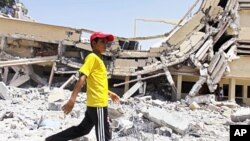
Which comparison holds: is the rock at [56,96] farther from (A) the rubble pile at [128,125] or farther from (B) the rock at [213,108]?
(B) the rock at [213,108]

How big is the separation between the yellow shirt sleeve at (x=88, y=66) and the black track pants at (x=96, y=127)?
425mm

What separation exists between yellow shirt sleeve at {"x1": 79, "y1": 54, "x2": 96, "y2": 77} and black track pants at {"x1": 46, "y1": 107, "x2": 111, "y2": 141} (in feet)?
1.39

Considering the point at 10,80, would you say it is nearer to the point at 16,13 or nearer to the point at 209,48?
the point at 16,13

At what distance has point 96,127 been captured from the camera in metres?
4.03

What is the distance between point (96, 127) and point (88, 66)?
676 millimetres

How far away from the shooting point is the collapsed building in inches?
541

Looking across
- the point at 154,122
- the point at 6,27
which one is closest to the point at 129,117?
the point at 154,122

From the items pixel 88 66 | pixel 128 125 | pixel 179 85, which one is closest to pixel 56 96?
pixel 179 85

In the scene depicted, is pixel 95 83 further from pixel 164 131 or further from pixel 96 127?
pixel 164 131

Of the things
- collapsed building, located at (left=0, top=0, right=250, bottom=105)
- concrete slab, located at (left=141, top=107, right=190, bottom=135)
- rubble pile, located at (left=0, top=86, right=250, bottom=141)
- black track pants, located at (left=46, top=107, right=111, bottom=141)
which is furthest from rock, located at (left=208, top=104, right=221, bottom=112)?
black track pants, located at (left=46, top=107, right=111, bottom=141)

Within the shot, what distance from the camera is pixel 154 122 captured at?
7.24 meters

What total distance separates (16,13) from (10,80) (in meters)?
5.14

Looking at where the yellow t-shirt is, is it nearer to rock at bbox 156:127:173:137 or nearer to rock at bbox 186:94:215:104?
rock at bbox 156:127:173:137

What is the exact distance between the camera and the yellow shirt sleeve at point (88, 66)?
3.94 meters
